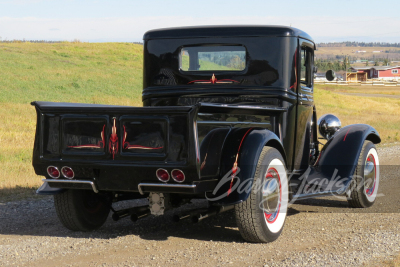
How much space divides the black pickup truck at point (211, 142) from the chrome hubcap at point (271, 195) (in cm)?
2

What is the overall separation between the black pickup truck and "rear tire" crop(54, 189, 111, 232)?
0.4 inches

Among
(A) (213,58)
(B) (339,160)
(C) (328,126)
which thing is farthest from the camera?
(C) (328,126)

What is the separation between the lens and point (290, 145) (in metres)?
5.63

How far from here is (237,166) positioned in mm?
4457

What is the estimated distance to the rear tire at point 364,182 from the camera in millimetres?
6254

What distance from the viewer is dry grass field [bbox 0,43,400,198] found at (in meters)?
10.7

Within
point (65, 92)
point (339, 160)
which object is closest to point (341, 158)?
point (339, 160)

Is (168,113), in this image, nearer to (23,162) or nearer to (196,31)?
(196,31)

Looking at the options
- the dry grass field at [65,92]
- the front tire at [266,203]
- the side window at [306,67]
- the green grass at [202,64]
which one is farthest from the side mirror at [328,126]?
the dry grass field at [65,92]

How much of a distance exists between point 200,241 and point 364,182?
8.46ft

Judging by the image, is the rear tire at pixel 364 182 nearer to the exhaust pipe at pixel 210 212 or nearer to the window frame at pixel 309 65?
the window frame at pixel 309 65

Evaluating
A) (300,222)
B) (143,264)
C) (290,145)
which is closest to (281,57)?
(290,145)

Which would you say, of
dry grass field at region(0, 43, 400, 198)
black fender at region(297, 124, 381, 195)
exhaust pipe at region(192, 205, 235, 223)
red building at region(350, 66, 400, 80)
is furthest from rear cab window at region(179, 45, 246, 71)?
red building at region(350, 66, 400, 80)

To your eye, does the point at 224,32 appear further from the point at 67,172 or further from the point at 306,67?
the point at 67,172
